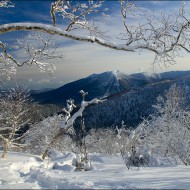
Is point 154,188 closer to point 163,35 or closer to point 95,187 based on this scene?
point 95,187

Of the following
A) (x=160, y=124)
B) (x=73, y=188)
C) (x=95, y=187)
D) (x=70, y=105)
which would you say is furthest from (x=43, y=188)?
(x=160, y=124)

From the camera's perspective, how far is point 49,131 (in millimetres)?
A: 43469

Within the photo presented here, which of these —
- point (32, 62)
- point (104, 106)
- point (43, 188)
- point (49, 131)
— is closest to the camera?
point (43, 188)

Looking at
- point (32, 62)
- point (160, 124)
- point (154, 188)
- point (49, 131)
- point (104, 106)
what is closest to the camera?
point (154, 188)

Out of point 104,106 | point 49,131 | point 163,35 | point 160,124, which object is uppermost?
point 163,35

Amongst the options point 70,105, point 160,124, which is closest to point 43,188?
point 70,105

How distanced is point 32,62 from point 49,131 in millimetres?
34730

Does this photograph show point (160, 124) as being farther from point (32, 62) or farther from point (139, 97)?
point (139, 97)

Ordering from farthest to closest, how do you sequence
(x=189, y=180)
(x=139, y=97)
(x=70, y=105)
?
(x=139, y=97) → (x=70, y=105) → (x=189, y=180)

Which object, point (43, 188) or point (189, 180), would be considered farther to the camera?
point (189, 180)

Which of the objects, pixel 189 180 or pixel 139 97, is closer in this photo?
pixel 189 180

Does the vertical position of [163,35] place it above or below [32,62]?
above

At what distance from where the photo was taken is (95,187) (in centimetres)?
774

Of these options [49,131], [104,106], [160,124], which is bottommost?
[104,106]
